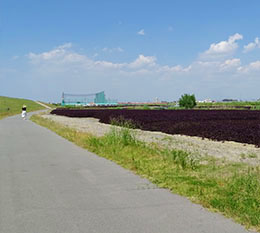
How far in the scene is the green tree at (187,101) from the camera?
97.6m

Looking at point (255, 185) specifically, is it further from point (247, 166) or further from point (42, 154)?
point (42, 154)

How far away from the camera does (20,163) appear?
9.73 m

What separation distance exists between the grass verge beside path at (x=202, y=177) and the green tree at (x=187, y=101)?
8599 centimetres

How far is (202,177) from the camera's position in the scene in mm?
7785

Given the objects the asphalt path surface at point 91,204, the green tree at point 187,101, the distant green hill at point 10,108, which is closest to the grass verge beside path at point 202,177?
the asphalt path surface at point 91,204

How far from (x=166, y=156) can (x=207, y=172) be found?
2.09m

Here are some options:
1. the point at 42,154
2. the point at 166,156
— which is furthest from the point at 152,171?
the point at 42,154

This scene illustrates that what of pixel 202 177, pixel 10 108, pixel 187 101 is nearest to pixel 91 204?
pixel 202 177

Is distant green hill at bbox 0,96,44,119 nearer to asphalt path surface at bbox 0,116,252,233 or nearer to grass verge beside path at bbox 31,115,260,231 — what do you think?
grass verge beside path at bbox 31,115,260,231

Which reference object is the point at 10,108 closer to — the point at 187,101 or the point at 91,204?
the point at 187,101

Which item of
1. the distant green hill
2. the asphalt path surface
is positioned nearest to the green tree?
the distant green hill

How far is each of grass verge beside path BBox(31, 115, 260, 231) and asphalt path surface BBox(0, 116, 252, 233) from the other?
26 centimetres

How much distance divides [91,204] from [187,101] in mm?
93908

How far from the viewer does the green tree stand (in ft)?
320
